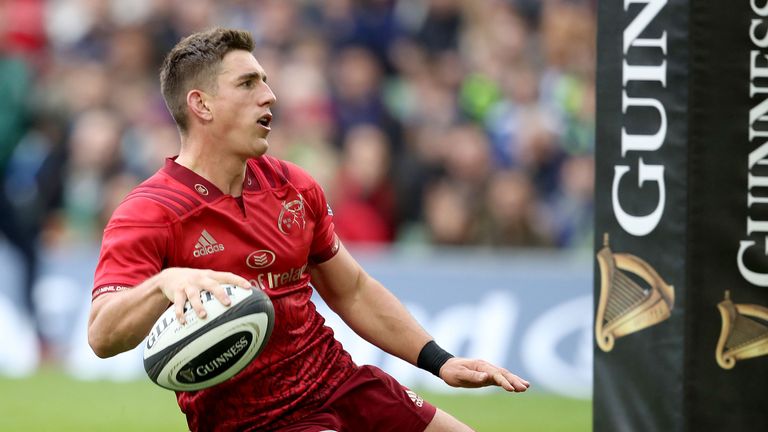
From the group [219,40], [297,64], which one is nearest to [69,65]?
[297,64]

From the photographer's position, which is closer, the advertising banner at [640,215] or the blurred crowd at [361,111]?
the advertising banner at [640,215]

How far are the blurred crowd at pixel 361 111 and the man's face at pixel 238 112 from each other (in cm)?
776

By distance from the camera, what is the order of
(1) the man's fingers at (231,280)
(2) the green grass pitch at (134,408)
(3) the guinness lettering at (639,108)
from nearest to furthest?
(1) the man's fingers at (231,280), (3) the guinness lettering at (639,108), (2) the green grass pitch at (134,408)

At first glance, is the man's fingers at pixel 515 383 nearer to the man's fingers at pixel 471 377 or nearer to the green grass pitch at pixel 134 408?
the man's fingers at pixel 471 377

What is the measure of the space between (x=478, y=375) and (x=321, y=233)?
3.13ft

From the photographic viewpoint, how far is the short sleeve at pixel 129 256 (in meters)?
5.00

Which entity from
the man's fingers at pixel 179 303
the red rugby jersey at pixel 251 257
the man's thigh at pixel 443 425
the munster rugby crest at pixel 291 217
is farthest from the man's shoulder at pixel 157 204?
the man's thigh at pixel 443 425

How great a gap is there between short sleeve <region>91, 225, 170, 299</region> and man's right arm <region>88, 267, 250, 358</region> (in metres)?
0.08

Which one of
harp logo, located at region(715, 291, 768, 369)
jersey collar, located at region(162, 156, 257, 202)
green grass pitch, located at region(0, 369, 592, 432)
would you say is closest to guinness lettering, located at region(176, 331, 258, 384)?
jersey collar, located at region(162, 156, 257, 202)

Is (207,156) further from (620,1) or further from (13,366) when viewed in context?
(13,366)

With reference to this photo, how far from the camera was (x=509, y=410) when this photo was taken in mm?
11086

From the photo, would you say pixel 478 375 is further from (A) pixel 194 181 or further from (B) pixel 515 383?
(A) pixel 194 181

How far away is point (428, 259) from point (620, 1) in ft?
23.4

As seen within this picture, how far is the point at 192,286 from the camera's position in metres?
4.59
